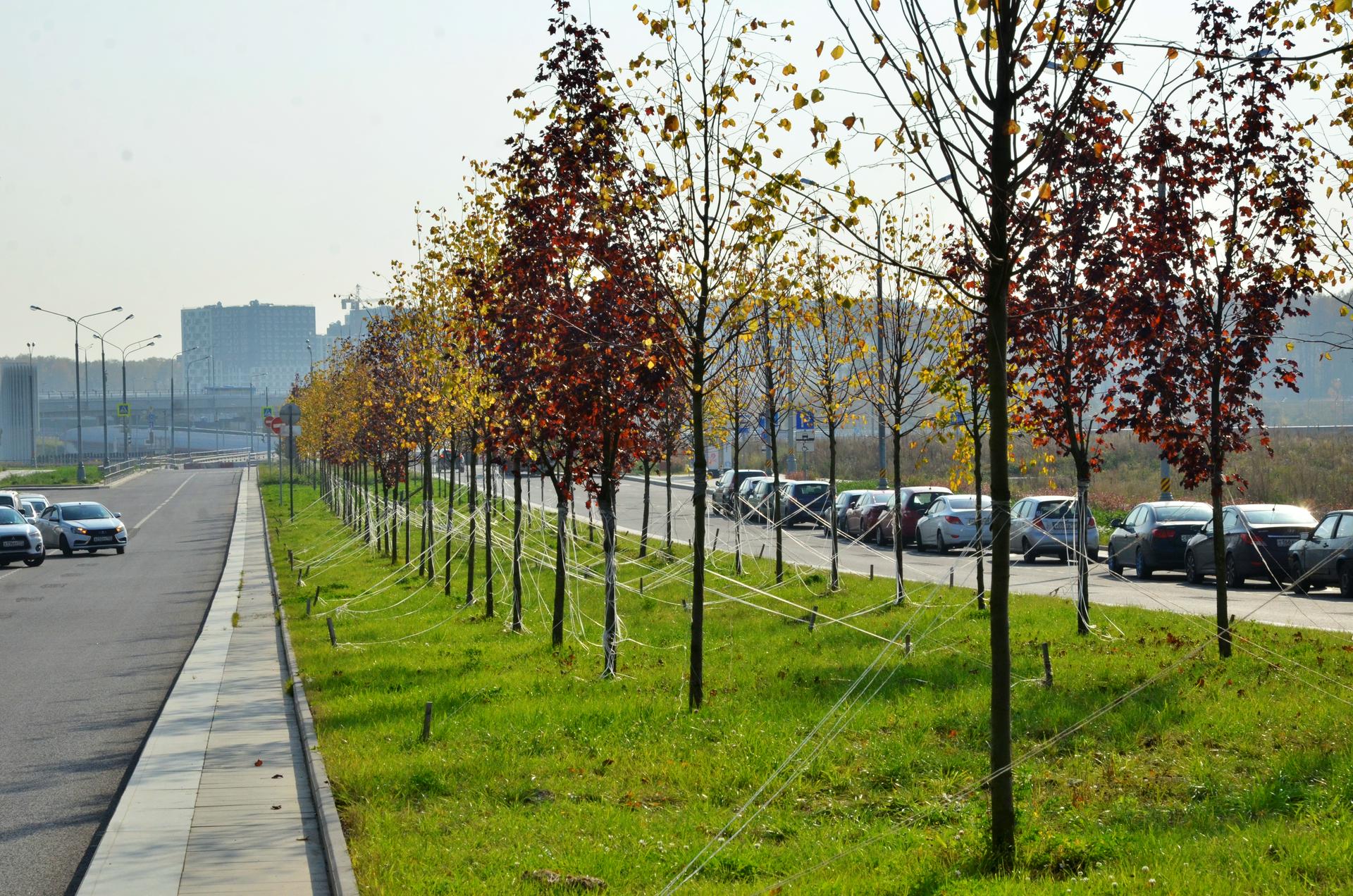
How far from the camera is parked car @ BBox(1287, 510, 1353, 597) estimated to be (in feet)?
66.7

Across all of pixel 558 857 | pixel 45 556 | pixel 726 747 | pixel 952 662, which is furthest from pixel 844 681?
pixel 45 556

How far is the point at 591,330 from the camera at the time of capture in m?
14.5

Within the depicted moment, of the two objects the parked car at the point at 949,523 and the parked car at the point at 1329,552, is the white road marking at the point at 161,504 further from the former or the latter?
the parked car at the point at 1329,552

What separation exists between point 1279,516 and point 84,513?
3172 cm

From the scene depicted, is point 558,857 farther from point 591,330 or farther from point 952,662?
point 591,330

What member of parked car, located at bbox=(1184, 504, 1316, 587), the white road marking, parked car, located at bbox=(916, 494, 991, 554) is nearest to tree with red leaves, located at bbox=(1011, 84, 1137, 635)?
parked car, located at bbox=(1184, 504, 1316, 587)

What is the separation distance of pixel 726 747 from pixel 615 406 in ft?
18.5

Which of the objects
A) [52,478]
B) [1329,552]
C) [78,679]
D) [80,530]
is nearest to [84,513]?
[80,530]

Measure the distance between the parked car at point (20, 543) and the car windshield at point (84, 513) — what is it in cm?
322

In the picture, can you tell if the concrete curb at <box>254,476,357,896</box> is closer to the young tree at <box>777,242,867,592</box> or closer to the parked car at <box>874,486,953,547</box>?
the young tree at <box>777,242,867,592</box>

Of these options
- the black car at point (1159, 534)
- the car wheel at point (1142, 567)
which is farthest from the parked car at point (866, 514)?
the car wheel at point (1142, 567)

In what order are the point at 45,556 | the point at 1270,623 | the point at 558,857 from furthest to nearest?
the point at 45,556, the point at 1270,623, the point at 558,857

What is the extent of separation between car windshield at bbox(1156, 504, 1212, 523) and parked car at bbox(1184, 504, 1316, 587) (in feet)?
5.71

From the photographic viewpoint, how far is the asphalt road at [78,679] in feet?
29.5
